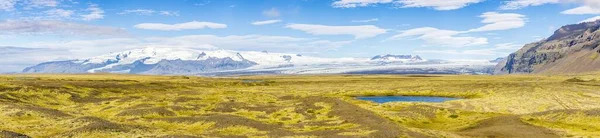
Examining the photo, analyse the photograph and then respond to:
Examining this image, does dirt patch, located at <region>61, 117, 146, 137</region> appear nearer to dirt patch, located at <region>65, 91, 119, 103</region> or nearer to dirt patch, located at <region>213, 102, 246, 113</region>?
dirt patch, located at <region>213, 102, 246, 113</region>

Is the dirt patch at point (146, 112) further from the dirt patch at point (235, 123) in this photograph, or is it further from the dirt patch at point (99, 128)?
the dirt patch at point (99, 128)

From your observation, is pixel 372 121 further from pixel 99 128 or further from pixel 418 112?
pixel 99 128

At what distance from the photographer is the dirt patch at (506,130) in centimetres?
7469

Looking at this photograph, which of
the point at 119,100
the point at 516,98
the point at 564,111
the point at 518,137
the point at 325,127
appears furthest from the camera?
the point at 516,98

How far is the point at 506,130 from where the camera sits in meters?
77.6

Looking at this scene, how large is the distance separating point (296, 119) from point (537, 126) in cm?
4396

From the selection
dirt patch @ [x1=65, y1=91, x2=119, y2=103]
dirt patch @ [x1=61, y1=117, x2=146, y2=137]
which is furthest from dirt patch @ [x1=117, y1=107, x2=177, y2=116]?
dirt patch @ [x1=65, y1=91, x2=119, y2=103]

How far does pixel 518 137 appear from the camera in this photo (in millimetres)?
72062

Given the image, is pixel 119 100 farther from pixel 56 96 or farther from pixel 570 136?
pixel 570 136

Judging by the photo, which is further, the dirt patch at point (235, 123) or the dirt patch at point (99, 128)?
the dirt patch at point (235, 123)

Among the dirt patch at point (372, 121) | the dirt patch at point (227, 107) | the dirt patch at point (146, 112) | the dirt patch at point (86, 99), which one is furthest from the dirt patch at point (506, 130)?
the dirt patch at point (86, 99)

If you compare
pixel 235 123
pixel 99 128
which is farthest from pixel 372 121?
pixel 99 128

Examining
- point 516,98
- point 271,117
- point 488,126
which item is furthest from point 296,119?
point 516,98

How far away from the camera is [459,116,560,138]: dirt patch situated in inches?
2940
